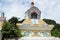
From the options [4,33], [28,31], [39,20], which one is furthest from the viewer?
[39,20]

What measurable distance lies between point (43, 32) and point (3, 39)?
23.3 ft

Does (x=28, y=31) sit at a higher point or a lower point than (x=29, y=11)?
lower

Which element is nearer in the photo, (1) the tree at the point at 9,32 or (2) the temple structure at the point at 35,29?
(1) the tree at the point at 9,32

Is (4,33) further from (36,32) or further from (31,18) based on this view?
(31,18)

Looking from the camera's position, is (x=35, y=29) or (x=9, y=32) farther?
(x=35, y=29)

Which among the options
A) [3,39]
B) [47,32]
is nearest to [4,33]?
[3,39]

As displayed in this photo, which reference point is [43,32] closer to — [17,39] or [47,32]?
[47,32]

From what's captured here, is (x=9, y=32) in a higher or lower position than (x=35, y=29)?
higher

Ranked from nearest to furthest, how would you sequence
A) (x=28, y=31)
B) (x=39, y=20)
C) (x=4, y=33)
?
(x=4, y=33), (x=28, y=31), (x=39, y=20)

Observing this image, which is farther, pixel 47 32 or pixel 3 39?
pixel 47 32

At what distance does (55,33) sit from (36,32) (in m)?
5.02

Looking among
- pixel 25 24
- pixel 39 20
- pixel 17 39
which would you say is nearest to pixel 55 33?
pixel 39 20

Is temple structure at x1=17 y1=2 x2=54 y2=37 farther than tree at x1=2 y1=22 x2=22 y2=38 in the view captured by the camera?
Yes

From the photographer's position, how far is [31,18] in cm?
3425
